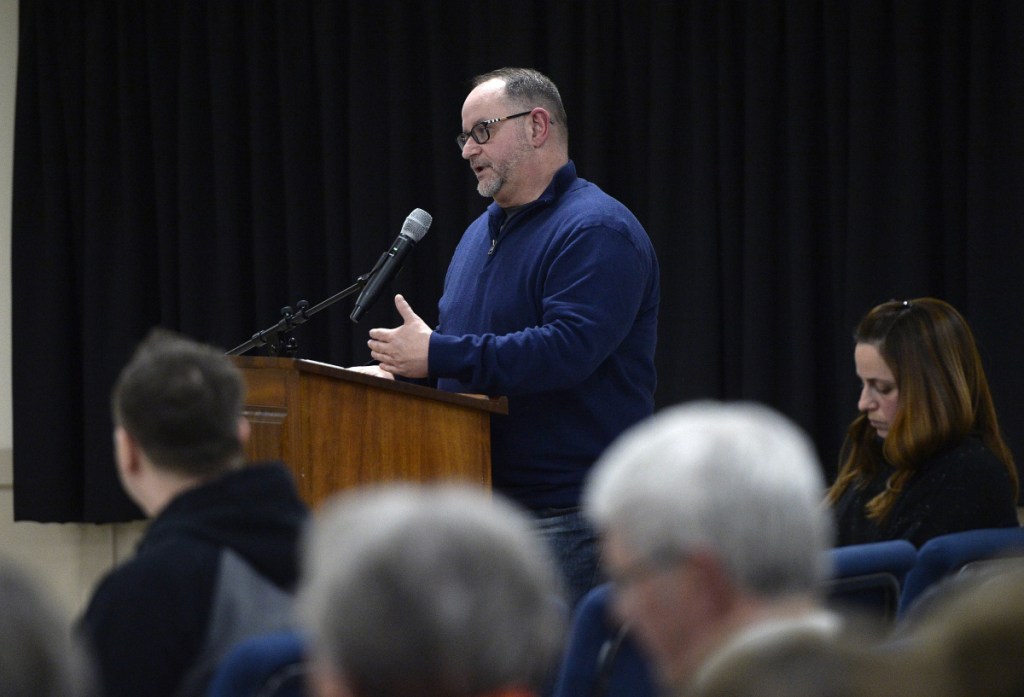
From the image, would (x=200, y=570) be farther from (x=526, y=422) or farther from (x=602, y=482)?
(x=526, y=422)

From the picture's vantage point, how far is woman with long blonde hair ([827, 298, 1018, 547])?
281 cm

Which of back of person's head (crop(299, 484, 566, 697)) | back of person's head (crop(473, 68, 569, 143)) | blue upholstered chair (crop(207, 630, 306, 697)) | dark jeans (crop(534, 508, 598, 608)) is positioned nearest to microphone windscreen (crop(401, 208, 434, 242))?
back of person's head (crop(473, 68, 569, 143))

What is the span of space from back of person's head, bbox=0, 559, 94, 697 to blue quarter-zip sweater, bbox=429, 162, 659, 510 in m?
2.06

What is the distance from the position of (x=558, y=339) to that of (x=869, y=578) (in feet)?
3.65

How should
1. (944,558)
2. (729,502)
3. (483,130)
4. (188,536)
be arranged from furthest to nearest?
1. (483,130)
2. (944,558)
3. (188,536)
4. (729,502)

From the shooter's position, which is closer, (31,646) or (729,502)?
(31,646)

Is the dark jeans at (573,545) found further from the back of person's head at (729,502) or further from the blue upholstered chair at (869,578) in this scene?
the back of person's head at (729,502)

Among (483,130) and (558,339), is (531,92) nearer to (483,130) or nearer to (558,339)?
(483,130)

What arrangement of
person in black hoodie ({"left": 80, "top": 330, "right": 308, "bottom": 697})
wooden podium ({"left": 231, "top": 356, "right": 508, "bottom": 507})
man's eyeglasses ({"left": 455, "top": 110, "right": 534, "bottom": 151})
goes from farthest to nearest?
man's eyeglasses ({"left": 455, "top": 110, "right": 534, "bottom": 151}) → wooden podium ({"left": 231, "top": 356, "right": 508, "bottom": 507}) → person in black hoodie ({"left": 80, "top": 330, "right": 308, "bottom": 697})

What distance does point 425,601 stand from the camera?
1003mm

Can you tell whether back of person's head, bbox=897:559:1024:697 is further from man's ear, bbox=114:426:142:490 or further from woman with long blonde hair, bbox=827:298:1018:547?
woman with long blonde hair, bbox=827:298:1018:547

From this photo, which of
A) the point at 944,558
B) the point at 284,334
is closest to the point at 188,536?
the point at 944,558

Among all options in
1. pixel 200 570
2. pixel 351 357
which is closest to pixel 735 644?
pixel 200 570

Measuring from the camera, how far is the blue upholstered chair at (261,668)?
1.57 m
